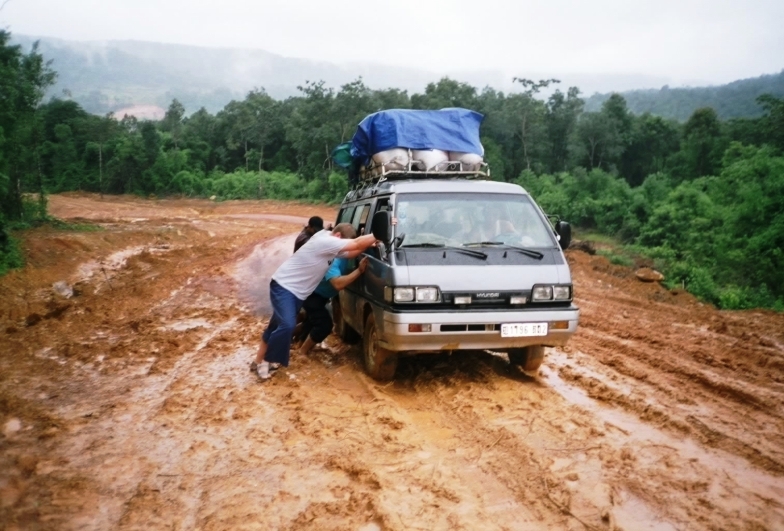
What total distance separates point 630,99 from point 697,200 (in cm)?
14373

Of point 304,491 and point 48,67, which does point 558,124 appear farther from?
point 304,491

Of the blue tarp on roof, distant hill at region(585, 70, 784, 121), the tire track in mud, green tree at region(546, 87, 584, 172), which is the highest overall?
distant hill at region(585, 70, 784, 121)

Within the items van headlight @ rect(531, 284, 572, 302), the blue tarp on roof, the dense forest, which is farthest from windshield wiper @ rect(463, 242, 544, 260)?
the dense forest

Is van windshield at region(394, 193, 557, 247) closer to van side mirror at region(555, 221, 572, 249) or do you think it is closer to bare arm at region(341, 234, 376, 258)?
van side mirror at region(555, 221, 572, 249)

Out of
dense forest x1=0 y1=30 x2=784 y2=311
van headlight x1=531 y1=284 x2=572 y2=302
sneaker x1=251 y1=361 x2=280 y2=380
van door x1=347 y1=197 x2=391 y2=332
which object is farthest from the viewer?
dense forest x1=0 y1=30 x2=784 y2=311

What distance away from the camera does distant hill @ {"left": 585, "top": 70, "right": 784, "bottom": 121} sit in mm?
96188

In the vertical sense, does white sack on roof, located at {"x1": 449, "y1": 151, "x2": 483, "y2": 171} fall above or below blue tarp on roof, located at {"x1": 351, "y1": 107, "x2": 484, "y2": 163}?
below

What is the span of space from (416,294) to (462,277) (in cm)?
46

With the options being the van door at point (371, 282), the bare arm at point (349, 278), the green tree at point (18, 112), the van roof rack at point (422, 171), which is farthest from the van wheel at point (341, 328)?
the green tree at point (18, 112)

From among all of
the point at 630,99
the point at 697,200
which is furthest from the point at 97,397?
the point at 630,99

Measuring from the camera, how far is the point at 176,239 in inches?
815

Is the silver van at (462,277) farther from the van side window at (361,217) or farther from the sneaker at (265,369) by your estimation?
the sneaker at (265,369)

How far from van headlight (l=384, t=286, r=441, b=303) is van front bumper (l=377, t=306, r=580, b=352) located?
13cm

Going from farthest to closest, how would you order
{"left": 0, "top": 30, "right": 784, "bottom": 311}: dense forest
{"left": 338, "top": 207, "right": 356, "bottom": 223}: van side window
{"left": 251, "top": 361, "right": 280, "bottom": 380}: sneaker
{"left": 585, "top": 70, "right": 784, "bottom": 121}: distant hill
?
{"left": 585, "top": 70, "right": 784, "bottom": 121}: distant hill < {"left": 0, "top": 30, "right": 784, "bottom": 311}: dense forest < {"left": 338, "top": 207, "right": 356, "bottom": 223}: van side window < {"left": 251, "top": 361, "right": 280, "bottom": 380}: sneaker
